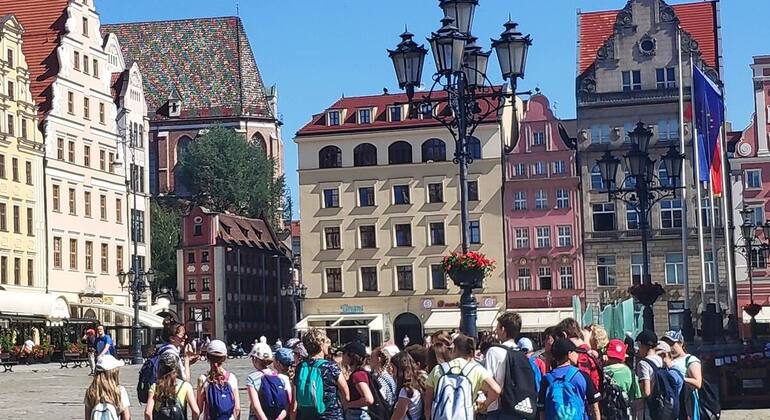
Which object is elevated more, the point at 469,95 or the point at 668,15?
the point at 668,15

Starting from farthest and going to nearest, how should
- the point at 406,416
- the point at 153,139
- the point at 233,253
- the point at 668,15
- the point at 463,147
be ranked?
1. the point at 153,139
2. the point at 233,253
3. the point at 668,15
4. the point at 463,147
5. the point at 406,416

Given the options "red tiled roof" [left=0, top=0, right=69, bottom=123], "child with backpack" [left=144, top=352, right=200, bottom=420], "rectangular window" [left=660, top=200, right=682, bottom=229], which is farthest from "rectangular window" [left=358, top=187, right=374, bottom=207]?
"child with backpack" [left=144, top=352, right=200, bottom=420]

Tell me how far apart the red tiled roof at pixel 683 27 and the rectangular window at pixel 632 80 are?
2663 mm

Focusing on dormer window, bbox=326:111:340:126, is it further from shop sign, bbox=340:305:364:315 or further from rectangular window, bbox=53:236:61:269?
rectangular window, bbox=53:236:61:269

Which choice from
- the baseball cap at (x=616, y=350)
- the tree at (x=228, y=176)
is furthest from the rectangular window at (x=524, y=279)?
the baseball cap at (x=616, y=350)

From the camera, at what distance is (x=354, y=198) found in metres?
76.0

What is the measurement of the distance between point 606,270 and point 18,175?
2784 cm

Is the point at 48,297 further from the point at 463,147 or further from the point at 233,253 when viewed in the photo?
the point at 463,147

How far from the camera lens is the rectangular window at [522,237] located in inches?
2852

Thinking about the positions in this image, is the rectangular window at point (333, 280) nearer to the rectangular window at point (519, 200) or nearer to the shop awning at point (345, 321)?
the shop awning at point (345, 321)

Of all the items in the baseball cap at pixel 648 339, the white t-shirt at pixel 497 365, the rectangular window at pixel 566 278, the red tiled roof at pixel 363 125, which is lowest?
the white t-shirt at pixel 497 365

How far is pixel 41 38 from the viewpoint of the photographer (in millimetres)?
66750

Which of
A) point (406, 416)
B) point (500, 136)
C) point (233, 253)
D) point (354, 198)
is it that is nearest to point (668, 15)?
point (500, 136)

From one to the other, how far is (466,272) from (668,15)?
5313cm
